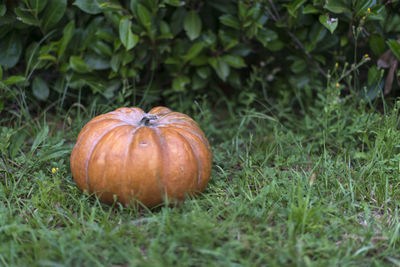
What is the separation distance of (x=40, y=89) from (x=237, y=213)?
2.24 metres

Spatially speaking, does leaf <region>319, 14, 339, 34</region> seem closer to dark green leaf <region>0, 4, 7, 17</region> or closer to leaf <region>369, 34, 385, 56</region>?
leaf <region>369, 34, 385, 56</region>

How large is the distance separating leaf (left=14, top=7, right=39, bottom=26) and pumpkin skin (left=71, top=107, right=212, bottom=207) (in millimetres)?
1280

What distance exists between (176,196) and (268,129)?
1447mm

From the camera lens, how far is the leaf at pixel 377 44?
3.10m

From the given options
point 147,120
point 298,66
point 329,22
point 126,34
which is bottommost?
point 147,120

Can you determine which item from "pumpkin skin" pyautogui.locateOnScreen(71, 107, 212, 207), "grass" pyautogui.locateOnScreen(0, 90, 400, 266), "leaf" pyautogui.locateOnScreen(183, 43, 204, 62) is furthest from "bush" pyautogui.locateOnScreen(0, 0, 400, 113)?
"pumpkin skin" pyautogui.locateOnScreen(71, 107, 212, 207)

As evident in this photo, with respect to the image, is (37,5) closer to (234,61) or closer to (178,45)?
Result: (178,45)

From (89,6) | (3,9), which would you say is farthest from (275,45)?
(3,9)

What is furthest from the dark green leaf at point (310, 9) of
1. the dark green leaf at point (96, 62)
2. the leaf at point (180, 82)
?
the dark green leaf at point (96, 62)

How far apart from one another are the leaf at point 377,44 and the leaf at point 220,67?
1.18m

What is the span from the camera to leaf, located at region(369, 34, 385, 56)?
3.10m

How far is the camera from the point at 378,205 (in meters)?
2.25

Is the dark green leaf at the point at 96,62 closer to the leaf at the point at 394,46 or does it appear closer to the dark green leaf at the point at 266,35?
the dark green leaf at the point at 266,35

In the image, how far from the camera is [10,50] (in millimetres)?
3238
